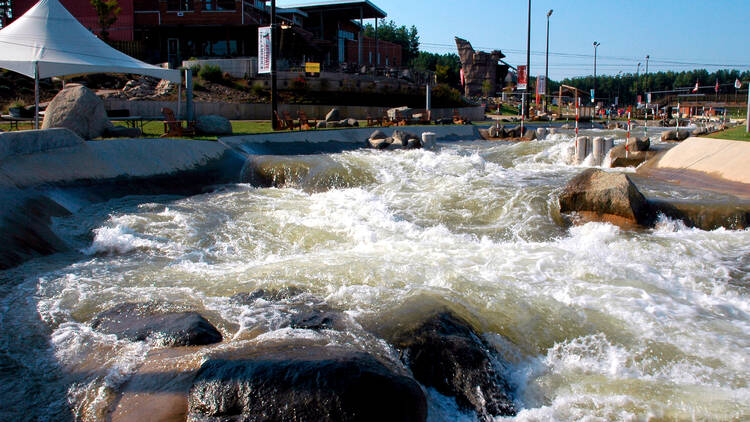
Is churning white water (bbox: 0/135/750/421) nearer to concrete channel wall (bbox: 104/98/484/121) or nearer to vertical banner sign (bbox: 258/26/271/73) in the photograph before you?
vertical banner sign (bbox: 258/26/271/73)

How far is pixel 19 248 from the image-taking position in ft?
28.4

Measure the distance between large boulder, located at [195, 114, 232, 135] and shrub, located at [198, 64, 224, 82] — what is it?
18.3 metres

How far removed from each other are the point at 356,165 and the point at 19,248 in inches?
393

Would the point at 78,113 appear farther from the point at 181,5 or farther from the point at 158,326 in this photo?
the point at 181,5

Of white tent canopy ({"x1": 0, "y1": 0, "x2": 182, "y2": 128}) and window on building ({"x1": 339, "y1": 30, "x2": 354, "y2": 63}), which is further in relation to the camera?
window on building ({"x1": 339, "y1": 30, "x2": 354, "y2": 63})

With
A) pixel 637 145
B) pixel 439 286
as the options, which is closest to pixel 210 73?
pixel 637 145

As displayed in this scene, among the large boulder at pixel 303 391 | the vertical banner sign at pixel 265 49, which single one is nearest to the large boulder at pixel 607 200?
the large boulder at pixel 303 391

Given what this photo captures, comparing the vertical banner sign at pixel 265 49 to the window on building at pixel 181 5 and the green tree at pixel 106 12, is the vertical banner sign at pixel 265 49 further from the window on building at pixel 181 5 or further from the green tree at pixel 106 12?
the window on building at pixel 181 5

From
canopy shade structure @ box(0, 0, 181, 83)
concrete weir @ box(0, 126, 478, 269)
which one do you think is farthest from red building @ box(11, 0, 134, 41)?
concrete weir @ box(0, 126, 478, 269)

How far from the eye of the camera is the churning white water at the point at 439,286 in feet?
17.1

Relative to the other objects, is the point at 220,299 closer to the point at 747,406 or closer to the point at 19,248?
the point at 19,248

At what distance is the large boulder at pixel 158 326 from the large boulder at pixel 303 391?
987 mm

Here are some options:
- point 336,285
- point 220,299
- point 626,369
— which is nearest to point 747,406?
point 626,369

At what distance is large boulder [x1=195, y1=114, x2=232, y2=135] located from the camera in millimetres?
19891
